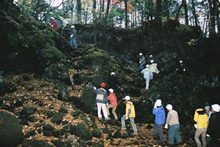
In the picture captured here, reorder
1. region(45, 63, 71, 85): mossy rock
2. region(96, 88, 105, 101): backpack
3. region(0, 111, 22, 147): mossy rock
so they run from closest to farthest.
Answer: region(0, 111, 22, 147): mossy rock, region(96, 88, 105, 101): backpack, region(45, 63, 71, 85): mossy rock

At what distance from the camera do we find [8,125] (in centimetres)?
493

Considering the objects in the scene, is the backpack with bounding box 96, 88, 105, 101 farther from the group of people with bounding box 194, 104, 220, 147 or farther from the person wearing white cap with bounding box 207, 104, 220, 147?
the person wearing white cap with bounding box 207, 104, 220, 147

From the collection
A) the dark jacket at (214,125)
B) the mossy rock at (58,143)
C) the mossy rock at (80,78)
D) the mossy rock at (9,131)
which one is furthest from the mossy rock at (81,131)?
the dark jacket at (214,125)

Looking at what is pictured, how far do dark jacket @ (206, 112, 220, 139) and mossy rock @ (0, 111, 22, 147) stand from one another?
743cm

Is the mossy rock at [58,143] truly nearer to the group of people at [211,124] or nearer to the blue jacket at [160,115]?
the blue jacket at [160,115]

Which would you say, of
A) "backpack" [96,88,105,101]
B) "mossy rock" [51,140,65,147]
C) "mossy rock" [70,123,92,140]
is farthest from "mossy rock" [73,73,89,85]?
"mossy rock" [51,140,65,147]

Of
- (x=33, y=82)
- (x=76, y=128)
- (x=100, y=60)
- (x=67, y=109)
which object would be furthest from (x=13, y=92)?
(x=100, y=60)

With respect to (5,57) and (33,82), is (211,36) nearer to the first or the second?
(33,82)

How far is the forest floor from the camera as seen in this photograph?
20.5 ft

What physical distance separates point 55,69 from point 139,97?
6561 millimetres

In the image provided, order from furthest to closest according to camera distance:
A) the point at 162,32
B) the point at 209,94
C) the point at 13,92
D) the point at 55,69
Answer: the point at 162,32 < the point at 209,94 < the point at 55,69 < the point at 13,92

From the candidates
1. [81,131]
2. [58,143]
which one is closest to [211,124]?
[81,131]

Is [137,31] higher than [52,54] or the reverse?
higher

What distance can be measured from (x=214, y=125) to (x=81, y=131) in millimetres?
5545
